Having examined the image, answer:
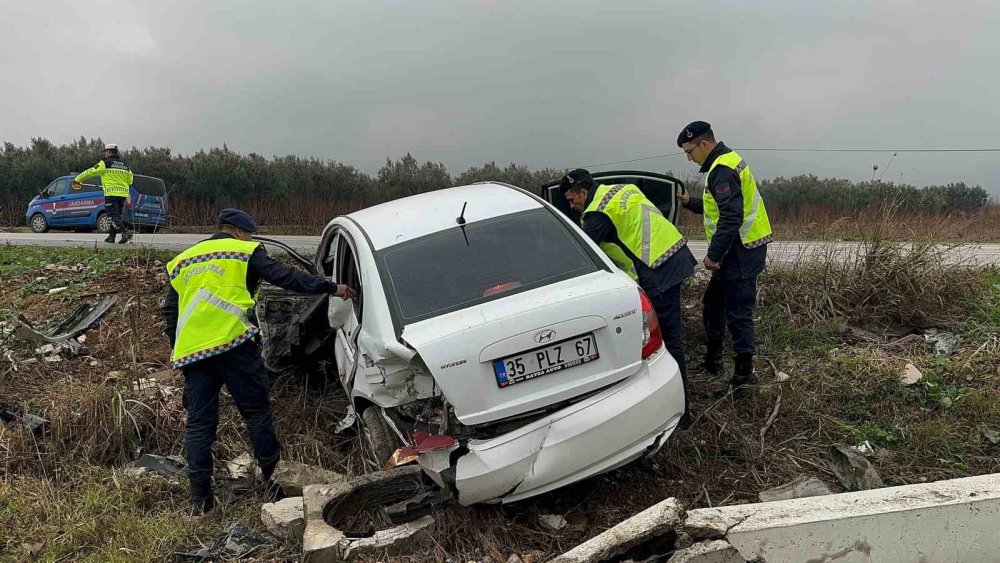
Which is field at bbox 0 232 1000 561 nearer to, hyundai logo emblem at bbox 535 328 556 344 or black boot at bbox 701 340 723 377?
black boot at bbox 701 340 723 377

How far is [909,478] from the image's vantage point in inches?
137

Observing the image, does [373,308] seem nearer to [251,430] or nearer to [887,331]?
[251,430]

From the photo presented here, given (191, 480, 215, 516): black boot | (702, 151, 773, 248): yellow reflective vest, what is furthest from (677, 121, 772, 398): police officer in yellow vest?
(191, 480, 215, 516): black boot

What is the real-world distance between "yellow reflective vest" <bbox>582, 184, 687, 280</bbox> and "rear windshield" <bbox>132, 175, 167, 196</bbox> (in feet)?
30.9

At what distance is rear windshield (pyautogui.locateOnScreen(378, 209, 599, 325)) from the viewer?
10.9 ft

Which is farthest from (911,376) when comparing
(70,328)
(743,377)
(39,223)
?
(39,223)

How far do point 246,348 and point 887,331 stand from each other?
5.05 m

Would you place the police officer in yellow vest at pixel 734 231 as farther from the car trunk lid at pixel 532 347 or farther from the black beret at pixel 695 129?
the car trunk lid at pixel 532 347

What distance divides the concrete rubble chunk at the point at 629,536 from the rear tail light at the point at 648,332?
78 cm

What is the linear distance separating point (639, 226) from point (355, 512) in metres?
2.42

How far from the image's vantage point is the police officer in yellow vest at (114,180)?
10.3 metres

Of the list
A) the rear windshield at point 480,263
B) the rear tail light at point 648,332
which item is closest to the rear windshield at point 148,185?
the rear windshield at point 480,263

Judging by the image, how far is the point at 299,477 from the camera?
12.1ft

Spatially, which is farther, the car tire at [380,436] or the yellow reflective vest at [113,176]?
the yellow reflective vest at [113,176]
